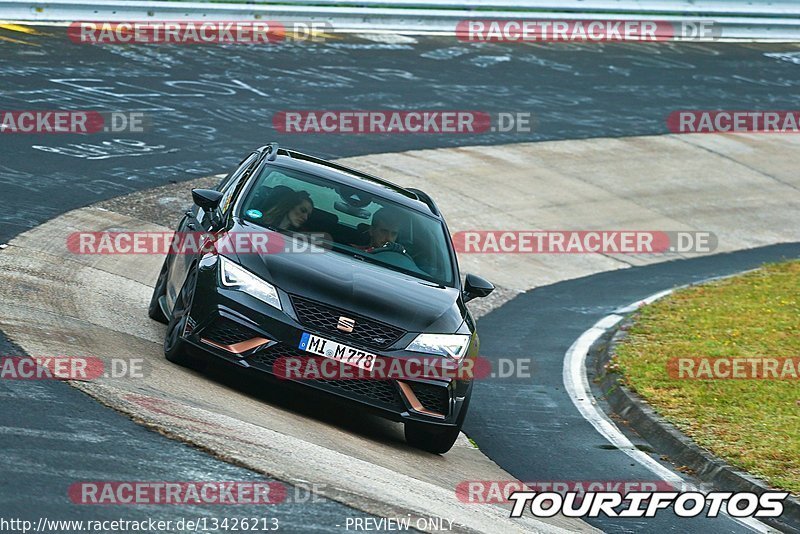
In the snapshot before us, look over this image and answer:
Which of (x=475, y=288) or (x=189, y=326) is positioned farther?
Answer: (x=475, y=288)

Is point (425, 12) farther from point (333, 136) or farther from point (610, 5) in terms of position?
point (333, 136)

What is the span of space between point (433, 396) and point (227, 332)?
140cm

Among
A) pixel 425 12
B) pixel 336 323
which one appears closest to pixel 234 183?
pixel 336 323

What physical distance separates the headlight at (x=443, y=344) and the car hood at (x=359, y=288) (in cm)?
5

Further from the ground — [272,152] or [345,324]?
[272,152]

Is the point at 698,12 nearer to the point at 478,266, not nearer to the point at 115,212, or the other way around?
the point at 478,266

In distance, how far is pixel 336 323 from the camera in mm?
7922

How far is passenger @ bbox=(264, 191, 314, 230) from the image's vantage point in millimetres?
9102

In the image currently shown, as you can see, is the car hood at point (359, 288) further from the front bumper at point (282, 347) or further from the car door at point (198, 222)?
the car door at point (198, 222)

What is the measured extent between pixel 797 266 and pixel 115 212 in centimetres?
947

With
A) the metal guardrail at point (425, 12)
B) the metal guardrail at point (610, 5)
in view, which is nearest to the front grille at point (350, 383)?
the metal guardrail at point (425, 12)

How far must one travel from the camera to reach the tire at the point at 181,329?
830cm

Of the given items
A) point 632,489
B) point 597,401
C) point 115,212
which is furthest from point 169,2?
point 632,489

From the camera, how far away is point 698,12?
1220 inches
